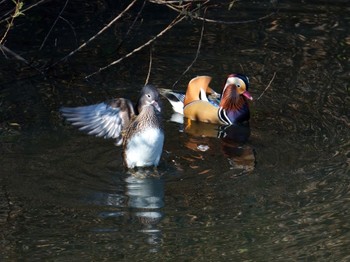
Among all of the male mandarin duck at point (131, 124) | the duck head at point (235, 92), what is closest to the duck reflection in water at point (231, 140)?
the duck head at point (235, 92)

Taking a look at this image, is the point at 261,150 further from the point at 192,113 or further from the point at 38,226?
the point at 38,226

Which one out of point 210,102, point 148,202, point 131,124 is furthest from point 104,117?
point 210,102

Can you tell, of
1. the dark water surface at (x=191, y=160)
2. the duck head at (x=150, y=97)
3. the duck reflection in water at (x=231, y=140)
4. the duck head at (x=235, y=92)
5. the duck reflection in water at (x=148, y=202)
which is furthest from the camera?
the duck head at (x=235, y=92)

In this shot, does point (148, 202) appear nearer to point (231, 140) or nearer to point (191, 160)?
point (191, 160)

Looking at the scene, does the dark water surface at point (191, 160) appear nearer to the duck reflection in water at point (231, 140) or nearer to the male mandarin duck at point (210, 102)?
the duck reflection in water at point (231, 140)

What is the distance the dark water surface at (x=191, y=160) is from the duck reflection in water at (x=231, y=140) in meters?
0.03

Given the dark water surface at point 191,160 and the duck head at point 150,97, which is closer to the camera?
the dark water surface at point 191,160

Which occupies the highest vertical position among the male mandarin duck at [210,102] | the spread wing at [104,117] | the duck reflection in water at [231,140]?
the spread wing at [104,117]

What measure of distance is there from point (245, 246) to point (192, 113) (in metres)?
3.42

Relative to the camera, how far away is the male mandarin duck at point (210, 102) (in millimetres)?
9789

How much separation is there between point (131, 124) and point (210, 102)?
179cm

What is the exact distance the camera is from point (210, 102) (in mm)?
10062

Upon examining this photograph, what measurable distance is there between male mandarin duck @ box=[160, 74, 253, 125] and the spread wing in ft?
4.60

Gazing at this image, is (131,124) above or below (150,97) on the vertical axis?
below
